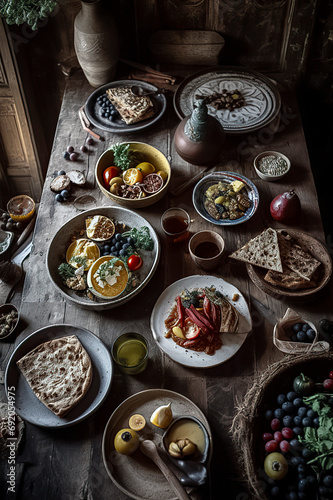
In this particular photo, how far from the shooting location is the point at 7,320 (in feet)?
8.51

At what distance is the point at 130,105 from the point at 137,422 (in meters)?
2.42

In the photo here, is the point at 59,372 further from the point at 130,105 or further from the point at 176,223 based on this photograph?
the point at 130,105

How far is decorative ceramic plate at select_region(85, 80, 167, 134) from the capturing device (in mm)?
3299

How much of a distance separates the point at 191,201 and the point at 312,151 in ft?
5.90

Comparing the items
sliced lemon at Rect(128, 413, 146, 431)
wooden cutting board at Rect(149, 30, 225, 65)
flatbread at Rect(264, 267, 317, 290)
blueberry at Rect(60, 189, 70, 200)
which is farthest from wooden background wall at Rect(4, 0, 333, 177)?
sliced lemon at Rect(128, 413, 146, 431)

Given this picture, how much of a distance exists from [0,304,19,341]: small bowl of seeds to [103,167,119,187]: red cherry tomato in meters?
1.11

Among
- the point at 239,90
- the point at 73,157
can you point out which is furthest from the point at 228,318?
the point at 239,90

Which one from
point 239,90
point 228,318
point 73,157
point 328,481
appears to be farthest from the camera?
point 239,90

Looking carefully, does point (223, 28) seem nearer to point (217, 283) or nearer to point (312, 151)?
point (312, 151)

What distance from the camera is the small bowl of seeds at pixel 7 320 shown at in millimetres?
2504

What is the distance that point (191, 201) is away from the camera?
2953 mm

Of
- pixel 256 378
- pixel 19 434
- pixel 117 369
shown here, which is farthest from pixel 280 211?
pixel 19 434

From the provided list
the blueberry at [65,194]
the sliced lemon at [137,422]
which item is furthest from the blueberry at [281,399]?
the blueberry at [65,194]

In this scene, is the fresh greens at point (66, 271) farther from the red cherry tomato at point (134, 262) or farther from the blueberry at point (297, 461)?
the blueberry at point (297, 461)
